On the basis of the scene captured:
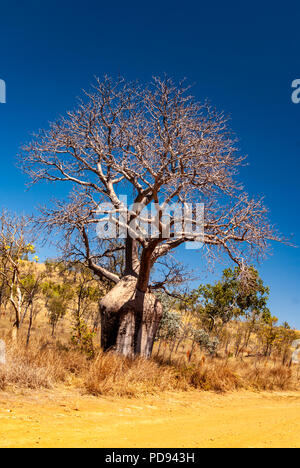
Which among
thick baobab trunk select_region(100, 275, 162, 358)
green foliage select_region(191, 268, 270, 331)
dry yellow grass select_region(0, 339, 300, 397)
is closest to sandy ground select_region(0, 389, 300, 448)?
dry yellow grass select_region(0, 339, 300, 397)

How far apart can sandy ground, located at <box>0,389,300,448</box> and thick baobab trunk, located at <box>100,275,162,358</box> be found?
2.03 metres

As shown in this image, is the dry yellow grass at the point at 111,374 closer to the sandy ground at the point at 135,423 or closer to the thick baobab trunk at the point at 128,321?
the sandy ground at the point at 135,423

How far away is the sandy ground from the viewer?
369 cm

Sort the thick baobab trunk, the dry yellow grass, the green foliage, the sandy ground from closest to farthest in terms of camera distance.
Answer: the sandy ground → the dry yellow grass → the thick baobab trunk → the green foliage

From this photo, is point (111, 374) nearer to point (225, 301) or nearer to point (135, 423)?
point (135, 423)

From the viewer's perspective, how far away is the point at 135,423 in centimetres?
466

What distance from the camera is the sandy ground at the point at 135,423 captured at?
3.69m

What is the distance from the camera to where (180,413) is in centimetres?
580

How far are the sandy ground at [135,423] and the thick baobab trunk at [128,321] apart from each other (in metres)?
2.03

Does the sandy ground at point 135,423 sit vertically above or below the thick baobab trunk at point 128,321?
below

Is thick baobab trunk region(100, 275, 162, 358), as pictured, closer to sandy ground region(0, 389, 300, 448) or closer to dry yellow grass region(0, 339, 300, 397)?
dry yellow grass region(0, 339, 300, 397)

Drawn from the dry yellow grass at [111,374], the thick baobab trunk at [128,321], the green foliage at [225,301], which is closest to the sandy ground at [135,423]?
the dry yellow grass at [111,374]

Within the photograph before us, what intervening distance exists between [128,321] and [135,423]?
164 inches
